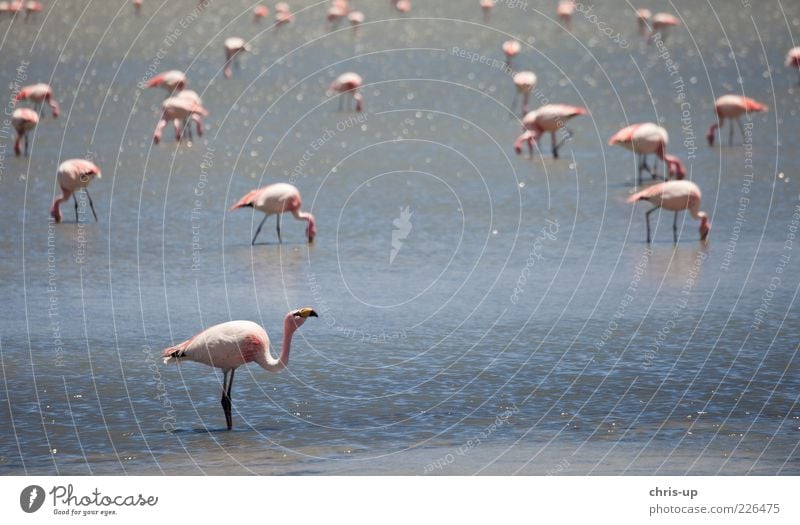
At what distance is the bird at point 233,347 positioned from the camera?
8.63 meters

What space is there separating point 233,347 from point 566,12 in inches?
972

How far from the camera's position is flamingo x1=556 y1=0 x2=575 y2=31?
32.3 metres

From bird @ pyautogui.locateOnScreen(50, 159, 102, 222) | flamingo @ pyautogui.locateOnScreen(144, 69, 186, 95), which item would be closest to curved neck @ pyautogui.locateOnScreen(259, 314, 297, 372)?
bird @ pyautogui.locateOnScreen(50, 159, 102, 222)

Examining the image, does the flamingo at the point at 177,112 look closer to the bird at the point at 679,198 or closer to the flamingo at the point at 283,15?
the bird at the point at 679,198

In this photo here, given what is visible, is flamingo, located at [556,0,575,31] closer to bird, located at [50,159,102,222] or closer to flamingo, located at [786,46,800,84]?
flamingo, located at [786,46,800,84]

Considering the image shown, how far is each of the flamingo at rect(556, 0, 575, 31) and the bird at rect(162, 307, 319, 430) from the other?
24.5 m

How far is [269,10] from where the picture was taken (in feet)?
124

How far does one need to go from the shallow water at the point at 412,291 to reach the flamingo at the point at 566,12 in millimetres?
6797

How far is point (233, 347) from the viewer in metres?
8.64

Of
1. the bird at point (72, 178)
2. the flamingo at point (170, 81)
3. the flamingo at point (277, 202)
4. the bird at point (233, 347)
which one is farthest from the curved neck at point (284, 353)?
the flamingo at point (170, 81)

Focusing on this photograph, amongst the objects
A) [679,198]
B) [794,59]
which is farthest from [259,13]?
[679,198]

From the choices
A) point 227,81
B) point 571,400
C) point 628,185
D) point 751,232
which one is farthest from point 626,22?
point 571,400

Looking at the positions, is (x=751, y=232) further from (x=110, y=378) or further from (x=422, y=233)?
(x=110, y=378)

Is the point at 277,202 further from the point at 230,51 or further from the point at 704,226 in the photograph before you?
the point at 230,51
